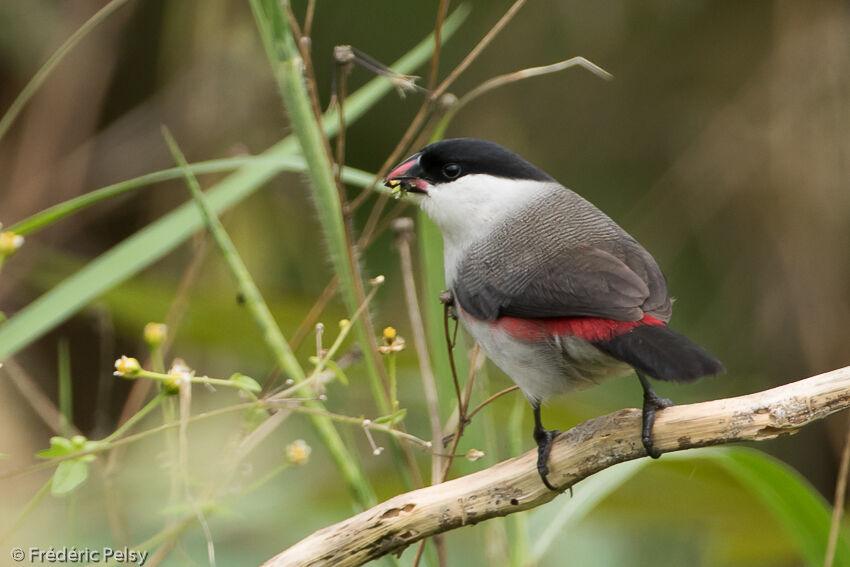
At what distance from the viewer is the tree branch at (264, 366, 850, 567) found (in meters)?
1.45

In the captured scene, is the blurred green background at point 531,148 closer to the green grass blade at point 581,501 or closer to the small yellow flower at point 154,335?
the green grass blade at point 581,501

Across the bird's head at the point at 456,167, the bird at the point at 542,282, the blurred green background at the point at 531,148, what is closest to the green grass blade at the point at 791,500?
the bird at the point at 542,282

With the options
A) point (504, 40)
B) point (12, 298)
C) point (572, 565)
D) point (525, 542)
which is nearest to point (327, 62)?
point (504, 40)

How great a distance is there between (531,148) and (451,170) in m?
2.18

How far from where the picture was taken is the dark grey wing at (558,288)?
5.80 feet

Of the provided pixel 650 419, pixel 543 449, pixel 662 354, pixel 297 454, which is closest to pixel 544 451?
pixel 543 449

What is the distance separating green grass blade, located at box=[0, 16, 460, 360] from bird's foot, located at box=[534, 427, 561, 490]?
874 mm

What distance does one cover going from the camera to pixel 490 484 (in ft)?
5.41

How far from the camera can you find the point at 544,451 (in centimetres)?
176

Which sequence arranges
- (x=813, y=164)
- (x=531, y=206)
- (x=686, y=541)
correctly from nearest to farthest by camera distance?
1. (x=531, y=206)
2. (x=686, y=541)
3. (x=813, y=164)

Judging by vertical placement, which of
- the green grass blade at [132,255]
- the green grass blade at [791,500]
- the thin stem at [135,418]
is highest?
the green grass blade at [132,255]

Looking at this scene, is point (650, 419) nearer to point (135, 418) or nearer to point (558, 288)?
point (558, 288)

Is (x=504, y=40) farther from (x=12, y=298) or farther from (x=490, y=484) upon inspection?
(x=490, y=484)

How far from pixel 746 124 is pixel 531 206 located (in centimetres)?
232
